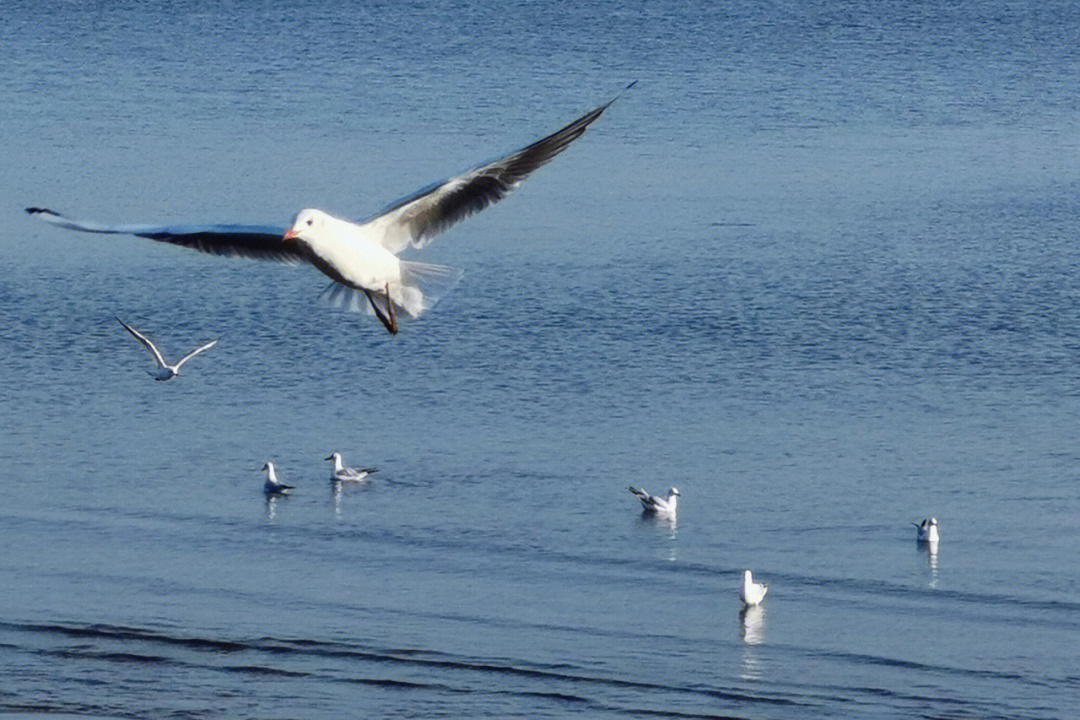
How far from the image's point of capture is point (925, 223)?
1139 inches

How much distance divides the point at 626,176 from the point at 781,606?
16.1 m

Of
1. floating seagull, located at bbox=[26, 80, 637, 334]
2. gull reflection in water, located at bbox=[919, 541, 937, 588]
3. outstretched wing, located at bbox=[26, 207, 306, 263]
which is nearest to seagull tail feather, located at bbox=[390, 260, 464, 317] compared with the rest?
floating seagull, located at bbox=[26, 80, 637, 334]

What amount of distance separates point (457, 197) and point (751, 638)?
183 inches

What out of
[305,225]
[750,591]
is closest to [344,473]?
[750,591]

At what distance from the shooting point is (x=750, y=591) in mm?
15766

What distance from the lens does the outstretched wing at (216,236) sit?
11.7 meters

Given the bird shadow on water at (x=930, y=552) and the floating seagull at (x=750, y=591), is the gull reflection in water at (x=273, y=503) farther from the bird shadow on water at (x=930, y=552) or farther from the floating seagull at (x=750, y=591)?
the bird shadow on water at (x=930, y=552)

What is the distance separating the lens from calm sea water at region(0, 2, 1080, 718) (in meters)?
15.2

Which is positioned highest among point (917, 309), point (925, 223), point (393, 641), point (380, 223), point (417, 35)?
point (417, 35)

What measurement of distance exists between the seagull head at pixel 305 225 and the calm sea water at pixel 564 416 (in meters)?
3.80

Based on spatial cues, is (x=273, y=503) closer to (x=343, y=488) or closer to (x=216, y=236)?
(x=343, y=488)

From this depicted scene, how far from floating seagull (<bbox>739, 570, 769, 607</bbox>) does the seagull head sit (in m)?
5.26

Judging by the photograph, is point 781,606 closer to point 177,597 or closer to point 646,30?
point 177,597

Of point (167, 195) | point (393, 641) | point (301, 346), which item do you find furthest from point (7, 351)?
point (393, 641)
